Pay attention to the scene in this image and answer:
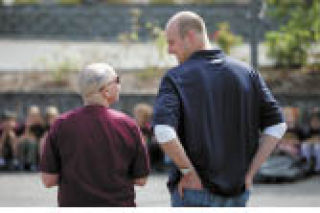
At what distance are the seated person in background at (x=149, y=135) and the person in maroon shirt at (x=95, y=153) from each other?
970 centimetres

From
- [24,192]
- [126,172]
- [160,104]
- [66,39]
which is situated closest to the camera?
[160,104]

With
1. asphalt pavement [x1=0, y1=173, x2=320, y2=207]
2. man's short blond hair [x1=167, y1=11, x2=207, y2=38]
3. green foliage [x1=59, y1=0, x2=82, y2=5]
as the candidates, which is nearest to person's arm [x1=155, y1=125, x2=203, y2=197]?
man's short blond hair [x1=167, y1=11, x2=207, y2=38]

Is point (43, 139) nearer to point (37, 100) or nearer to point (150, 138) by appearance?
point (150, 138)

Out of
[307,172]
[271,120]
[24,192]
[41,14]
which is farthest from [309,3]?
[271,120]

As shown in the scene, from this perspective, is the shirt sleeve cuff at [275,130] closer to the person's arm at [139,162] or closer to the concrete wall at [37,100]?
the person's arm at [139,162]

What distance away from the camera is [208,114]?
5359 millimetres

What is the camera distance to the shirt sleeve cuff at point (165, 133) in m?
5.24

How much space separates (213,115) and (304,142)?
33.5ft

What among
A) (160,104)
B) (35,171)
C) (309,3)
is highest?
(160,104)

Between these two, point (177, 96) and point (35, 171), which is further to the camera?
point (35, 171)

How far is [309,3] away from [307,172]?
5.70 metres

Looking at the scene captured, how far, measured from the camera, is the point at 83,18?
1135 inches
